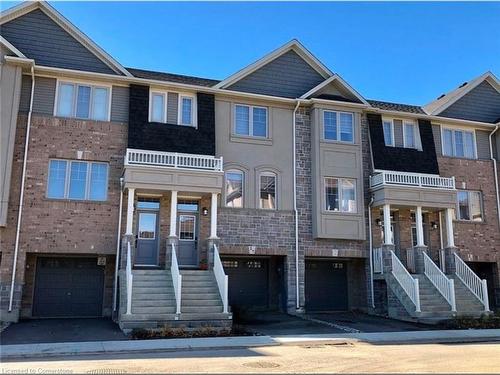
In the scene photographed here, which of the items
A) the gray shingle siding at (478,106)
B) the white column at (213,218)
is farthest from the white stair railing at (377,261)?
the gray shingle siding at (478,106)

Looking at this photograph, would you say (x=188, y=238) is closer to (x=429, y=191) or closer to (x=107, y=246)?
(x=107, y=246)

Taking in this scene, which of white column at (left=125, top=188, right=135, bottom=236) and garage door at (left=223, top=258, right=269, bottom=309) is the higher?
white column at (left=125, top=188, right=135, bottom=236)

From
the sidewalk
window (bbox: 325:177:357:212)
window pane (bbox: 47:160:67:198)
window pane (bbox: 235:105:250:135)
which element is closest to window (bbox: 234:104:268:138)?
window pane (bbox: 235:105:250:135)

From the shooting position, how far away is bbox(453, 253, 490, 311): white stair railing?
1808 centimetres

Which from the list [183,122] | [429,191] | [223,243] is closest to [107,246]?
[223,243]

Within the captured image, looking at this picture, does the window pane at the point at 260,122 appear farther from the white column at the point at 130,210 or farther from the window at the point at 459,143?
the window at the point at 459,143

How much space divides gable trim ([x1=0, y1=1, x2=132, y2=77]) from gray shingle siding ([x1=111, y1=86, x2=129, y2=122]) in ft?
2.10

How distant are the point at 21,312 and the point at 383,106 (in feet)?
55.9

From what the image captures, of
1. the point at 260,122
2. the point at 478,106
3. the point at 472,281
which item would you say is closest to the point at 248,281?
the point at 260,122

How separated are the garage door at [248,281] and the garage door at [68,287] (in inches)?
201

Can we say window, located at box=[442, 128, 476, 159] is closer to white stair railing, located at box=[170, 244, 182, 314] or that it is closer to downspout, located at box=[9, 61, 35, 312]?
white stair railing, located at box=[170, 244, 182, 314]

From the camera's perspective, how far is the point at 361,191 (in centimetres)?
2033

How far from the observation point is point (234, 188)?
762 inches

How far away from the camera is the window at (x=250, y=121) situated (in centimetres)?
1992
